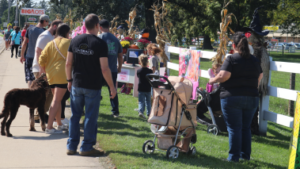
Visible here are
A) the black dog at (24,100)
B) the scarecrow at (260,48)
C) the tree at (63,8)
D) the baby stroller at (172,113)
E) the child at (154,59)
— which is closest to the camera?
the baby stroller at (172,113)

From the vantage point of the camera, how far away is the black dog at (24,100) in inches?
231

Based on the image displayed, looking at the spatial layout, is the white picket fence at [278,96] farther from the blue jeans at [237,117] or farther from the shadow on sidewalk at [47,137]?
the shadow on sidewalk at [47,137]

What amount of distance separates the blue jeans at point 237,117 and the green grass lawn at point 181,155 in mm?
234

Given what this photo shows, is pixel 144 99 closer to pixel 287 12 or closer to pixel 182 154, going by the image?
pixel 182 154

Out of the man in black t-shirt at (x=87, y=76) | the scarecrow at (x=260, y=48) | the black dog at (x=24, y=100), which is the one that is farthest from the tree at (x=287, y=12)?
the man in black t-shirt at (x=87, y=76)

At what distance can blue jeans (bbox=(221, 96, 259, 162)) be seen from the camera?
490 cm

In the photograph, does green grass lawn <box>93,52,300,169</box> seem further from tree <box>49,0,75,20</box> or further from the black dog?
tree <box>49,0,75,20</box>

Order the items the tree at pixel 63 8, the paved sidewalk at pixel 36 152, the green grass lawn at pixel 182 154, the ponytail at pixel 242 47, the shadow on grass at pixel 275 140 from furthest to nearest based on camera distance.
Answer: the tree at pixel 63 8 → the shadow on grass at pixel 275 140 → the green grass lawn at pixel 182 154 → the ponytail at pixel 242 47 → the paved sidewalk at pixel 36 152

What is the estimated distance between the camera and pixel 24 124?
6.89 m

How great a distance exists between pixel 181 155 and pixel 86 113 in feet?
5.09

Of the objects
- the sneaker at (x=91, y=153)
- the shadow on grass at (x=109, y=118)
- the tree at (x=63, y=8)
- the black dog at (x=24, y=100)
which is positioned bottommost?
the shadow on grass at (x=109, y=118)

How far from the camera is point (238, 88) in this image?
489 cm

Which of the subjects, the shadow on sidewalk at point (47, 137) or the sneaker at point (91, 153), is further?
the shadow on sidewalk at point (47, 137)

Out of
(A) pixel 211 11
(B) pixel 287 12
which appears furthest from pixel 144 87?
(B) pixel 287 12
